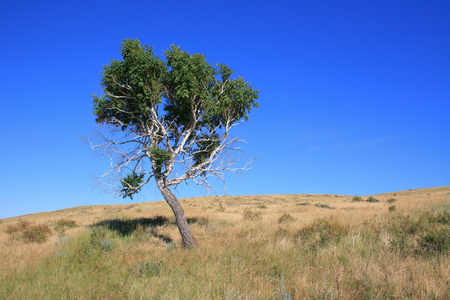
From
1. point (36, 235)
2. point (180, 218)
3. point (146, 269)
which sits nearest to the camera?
point (146, 269)

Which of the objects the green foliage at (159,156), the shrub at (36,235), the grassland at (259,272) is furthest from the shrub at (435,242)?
the shrub at (36,235)

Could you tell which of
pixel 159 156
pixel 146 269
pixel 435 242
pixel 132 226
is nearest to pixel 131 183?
pixel 159 156

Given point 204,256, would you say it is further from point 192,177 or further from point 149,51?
point 149,51

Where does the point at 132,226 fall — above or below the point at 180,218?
below

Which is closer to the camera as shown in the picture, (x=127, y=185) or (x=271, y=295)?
(x=271, y=295)

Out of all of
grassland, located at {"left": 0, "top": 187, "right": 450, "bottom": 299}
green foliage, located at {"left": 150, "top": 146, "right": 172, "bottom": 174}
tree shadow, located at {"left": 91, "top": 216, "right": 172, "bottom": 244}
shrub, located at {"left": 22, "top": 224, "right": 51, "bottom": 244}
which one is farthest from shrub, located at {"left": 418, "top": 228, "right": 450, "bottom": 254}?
shrub, located at {"left": 22, "top": 224, "right": 51, "bottom": 244}

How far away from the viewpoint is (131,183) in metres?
12.9

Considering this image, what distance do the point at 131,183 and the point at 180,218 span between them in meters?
2.95

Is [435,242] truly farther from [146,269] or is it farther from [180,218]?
[180,218]

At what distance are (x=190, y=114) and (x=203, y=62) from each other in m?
2.78

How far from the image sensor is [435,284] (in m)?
5.45

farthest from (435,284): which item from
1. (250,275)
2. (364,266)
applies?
(250,275)

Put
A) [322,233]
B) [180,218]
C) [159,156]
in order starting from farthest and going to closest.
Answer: [180,218], [159,156], [322,233]

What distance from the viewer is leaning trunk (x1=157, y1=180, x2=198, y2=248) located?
38.3 feet
